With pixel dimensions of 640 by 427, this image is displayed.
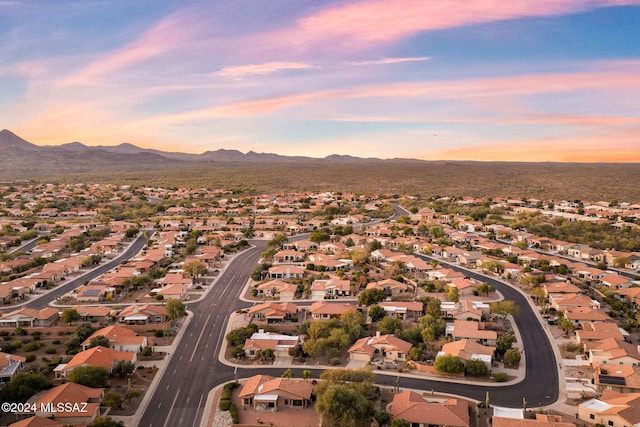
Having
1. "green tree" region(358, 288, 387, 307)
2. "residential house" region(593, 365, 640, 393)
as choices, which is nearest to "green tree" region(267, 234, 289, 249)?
"green tree" region(358, 288, 387, 307)

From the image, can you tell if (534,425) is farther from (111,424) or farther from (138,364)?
(138,364)

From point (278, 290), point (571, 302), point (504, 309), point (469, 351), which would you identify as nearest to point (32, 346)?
point (278, 290)

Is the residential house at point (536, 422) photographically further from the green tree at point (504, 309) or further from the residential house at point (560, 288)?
the residential house at point (560, 288)

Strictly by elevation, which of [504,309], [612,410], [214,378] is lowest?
[214,378]

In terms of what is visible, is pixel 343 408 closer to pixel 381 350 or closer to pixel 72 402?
pixel 381 350

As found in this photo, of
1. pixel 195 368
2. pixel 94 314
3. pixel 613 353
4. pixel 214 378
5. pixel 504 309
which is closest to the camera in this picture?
pixel 214 378
